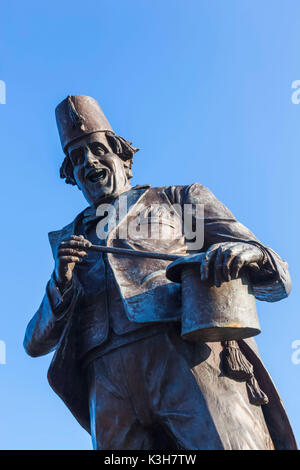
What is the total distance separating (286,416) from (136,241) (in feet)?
5.89

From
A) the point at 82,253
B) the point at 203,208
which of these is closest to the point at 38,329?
the point at 82,253

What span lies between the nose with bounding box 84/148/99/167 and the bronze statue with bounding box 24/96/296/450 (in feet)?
1.83

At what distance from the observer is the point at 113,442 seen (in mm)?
5836

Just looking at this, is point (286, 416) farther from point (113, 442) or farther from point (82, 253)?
point (82, 253)

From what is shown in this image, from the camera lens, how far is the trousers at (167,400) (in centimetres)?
554

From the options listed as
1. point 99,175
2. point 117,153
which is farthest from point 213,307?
point 117,153

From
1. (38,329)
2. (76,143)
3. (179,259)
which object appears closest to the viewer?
(179,259)

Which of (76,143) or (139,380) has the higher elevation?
(76,143)

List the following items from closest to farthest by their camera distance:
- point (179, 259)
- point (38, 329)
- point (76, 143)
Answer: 1. point (179, 259)
2. point (38, 329)
3. point (76, 143)

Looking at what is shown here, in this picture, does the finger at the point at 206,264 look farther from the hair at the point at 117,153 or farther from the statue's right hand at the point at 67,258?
the hair at the point at 117,153

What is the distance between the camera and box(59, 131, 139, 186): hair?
7.33 metres

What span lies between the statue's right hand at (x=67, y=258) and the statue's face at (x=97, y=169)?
100cm
